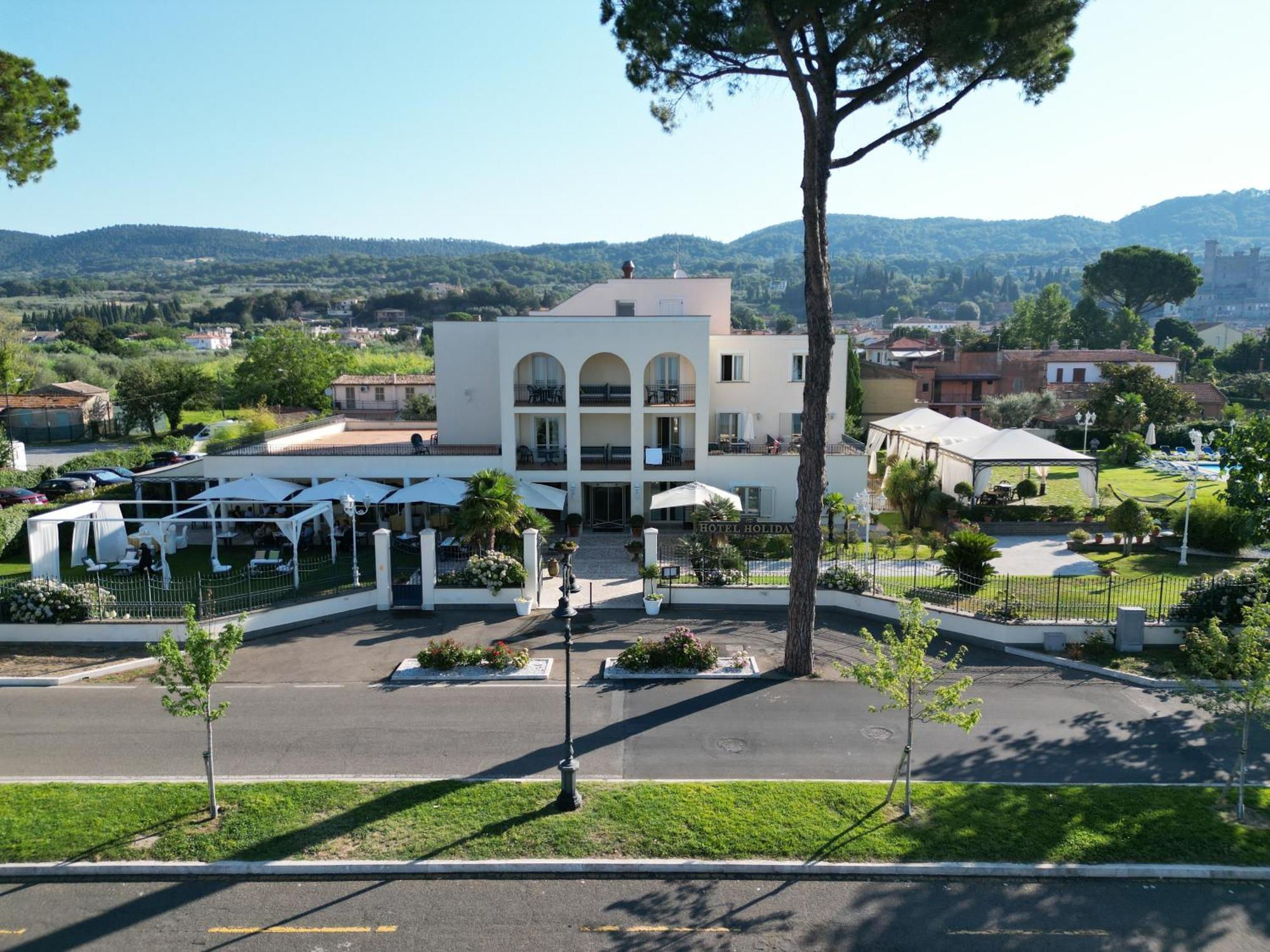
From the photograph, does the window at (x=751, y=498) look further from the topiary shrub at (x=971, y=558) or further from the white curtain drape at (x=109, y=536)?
the white curtain drape at (x=109, y=536)

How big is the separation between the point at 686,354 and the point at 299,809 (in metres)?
21.6

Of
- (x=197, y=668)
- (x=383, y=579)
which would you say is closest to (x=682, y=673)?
(x=383, y=579)

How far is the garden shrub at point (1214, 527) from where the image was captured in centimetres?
2547

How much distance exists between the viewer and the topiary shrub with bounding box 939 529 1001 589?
2139 centimetres

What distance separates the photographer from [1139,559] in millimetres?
25703

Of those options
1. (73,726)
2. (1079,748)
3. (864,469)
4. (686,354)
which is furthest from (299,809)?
(864,469)

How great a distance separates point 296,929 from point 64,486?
3583cm

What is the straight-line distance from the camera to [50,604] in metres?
19.2

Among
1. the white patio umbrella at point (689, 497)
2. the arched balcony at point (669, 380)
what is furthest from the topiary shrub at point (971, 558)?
the arched balcony at point (669, 380)

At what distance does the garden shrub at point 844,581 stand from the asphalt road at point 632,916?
440 inches

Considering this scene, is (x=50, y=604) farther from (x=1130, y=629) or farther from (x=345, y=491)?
(x=1130, y=629)

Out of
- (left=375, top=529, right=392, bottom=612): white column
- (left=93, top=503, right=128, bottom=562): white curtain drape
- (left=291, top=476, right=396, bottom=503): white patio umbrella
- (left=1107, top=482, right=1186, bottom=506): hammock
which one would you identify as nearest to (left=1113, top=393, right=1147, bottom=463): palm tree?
(left=1107, top=482, right=1186, bottom=506): hammock

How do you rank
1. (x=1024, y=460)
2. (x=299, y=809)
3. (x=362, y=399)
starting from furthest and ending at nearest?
(x=362, y=399)
(x=1024, y=460)
(x=299, y=809)

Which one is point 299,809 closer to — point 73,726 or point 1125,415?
point 73,726
